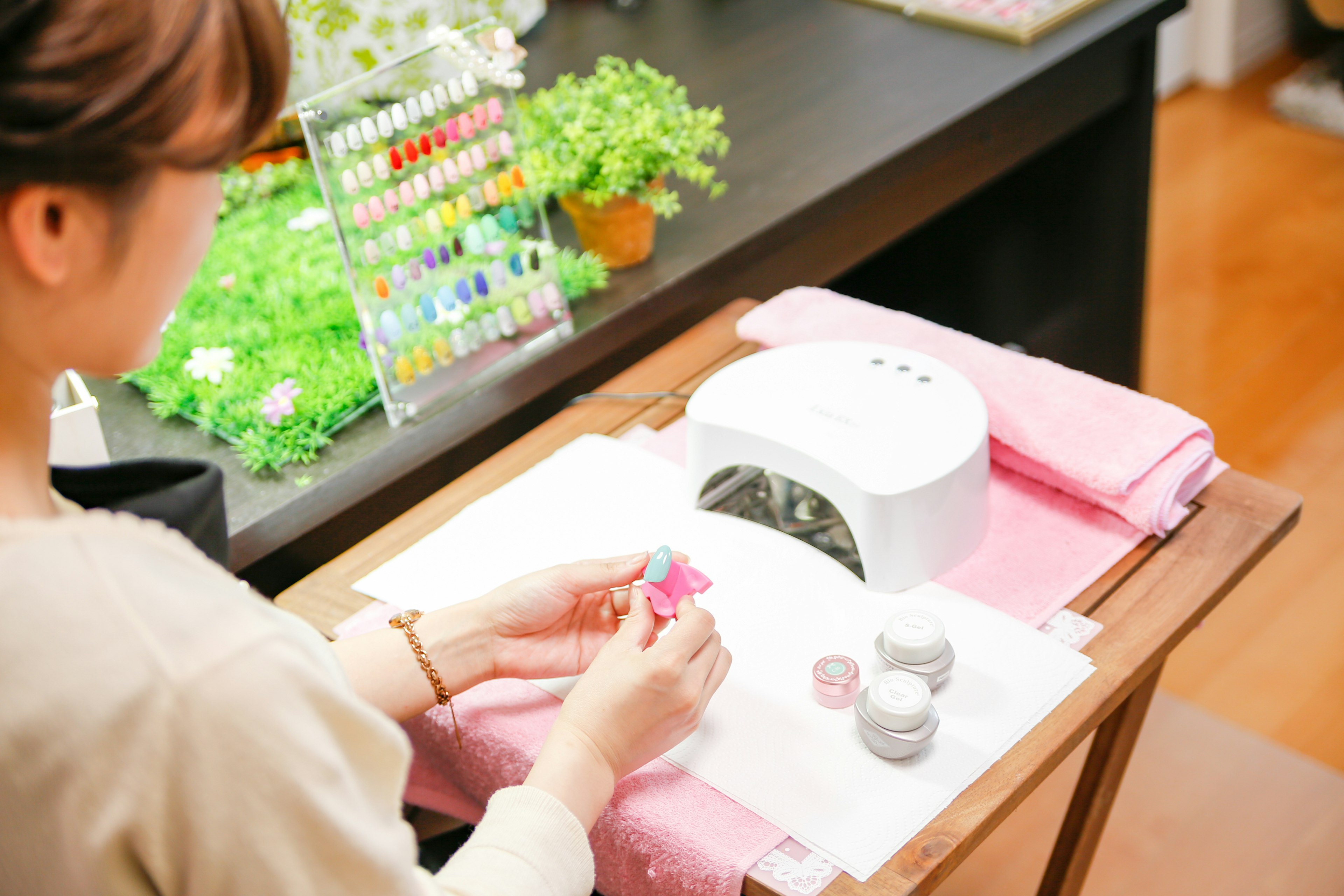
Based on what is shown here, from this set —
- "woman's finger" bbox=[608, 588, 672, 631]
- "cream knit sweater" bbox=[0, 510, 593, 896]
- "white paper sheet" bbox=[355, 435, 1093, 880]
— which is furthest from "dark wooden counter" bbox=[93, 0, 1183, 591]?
"cream knit sweater" bbox=[0, 510, 593, 896]

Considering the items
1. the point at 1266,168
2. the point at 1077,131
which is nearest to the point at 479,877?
the point at 1077,131

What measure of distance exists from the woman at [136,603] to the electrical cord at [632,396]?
65 cm

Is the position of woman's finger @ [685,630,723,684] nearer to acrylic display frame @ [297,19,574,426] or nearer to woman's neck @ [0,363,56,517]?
woman's neck @ [0,363,56,517]

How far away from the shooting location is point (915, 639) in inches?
32.9

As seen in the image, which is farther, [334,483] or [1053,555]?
[334,483]

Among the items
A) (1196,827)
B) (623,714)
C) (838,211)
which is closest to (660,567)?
(623,714)

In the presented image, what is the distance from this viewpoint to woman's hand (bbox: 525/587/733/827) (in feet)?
2.49

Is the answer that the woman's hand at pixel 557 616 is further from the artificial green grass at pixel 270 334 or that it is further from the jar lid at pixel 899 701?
the artificial green grass at pixel 270 334

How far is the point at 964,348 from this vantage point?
1.13 metres

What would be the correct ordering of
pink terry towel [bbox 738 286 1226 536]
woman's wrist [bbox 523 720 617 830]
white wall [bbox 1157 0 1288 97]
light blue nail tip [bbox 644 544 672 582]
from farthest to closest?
1. white wall [bbox 1157 0 1288 97]
2. pink terry towel [bbox 738 286 1226 536]
3. light blue nail tip [bbox 644 544 672 582]
4. woman's wrist [bbox 523 720 617 830]

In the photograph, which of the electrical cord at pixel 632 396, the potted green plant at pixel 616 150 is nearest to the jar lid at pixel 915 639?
the electrical cord at pixel 632 396

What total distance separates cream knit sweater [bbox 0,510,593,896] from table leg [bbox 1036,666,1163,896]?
681 mm

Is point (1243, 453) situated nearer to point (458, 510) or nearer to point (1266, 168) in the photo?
point (1266, 168)

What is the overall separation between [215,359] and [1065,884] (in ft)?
3.35
